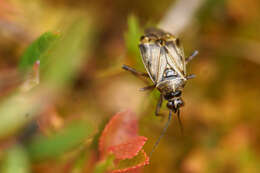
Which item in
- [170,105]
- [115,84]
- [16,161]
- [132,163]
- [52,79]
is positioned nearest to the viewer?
[132,163]

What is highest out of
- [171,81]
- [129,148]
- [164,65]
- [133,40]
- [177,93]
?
[133,40]

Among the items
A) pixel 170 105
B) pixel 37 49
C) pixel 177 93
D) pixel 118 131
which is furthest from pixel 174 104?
pixel 37 49

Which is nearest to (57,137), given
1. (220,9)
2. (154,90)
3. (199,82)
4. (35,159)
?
(35,159)

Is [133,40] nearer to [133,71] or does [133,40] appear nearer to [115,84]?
[133,71]

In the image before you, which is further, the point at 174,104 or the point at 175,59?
the point at 175,59

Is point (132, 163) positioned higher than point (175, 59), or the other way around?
point (175, 59)

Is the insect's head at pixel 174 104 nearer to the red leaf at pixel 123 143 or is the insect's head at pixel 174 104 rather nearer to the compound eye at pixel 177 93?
the compound eye at pixel 177 93

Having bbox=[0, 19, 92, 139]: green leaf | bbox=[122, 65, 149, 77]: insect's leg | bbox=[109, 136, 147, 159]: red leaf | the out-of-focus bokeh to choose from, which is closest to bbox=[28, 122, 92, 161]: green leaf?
the out-of-focus bokeh
